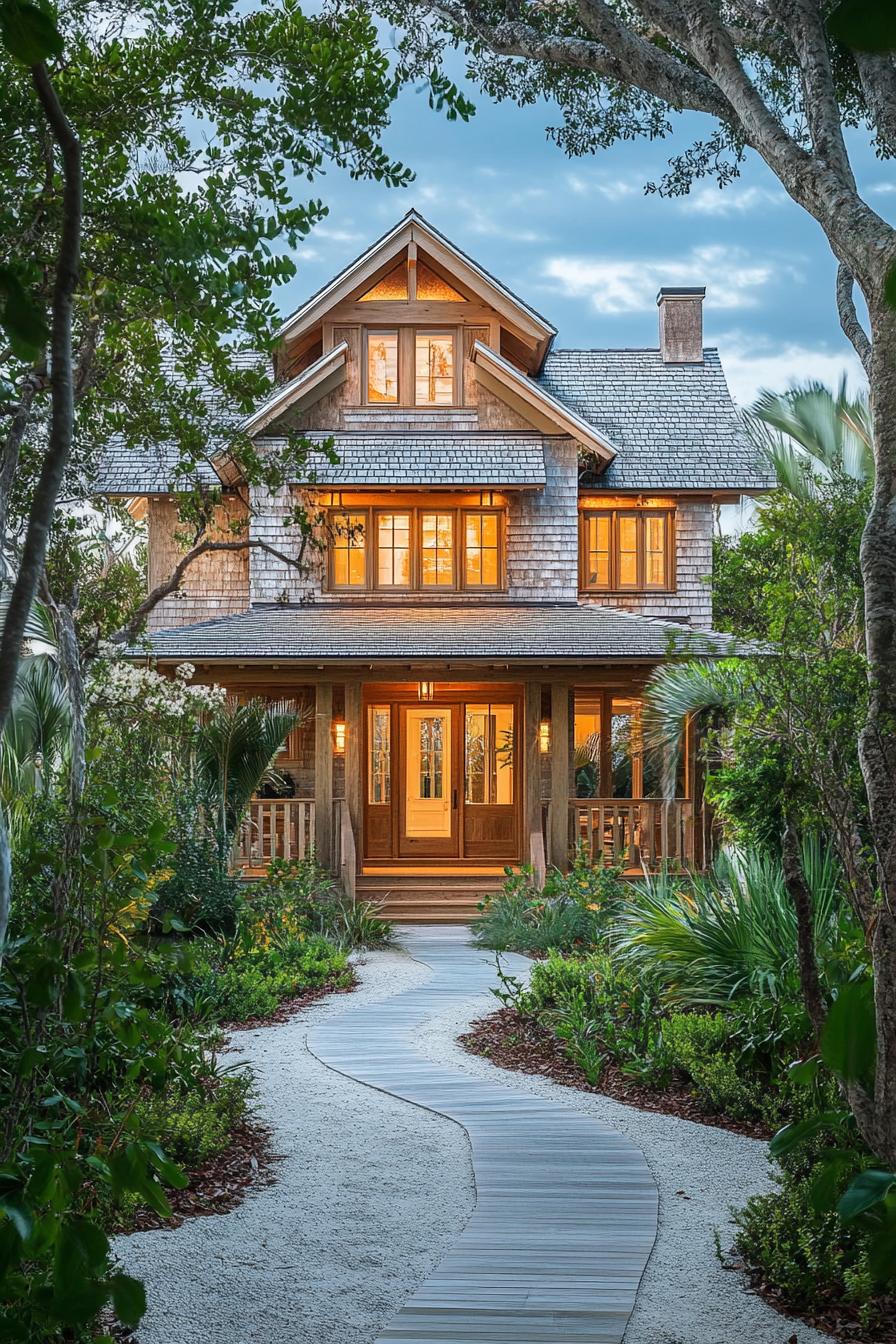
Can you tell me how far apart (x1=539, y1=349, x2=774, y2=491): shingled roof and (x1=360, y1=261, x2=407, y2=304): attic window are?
10.4 feet

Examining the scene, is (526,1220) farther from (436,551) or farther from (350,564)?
(350,564)

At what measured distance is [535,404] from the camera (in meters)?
17.9

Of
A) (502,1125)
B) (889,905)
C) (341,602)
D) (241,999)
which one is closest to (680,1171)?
(502,1125)

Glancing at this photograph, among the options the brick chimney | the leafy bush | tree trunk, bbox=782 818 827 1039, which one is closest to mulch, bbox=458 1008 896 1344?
tree trunk, bbox=782 818 827 1039

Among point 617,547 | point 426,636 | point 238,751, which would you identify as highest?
point 617,547

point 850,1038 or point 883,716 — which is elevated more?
point 883,716

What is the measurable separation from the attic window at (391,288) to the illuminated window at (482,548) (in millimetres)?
3384

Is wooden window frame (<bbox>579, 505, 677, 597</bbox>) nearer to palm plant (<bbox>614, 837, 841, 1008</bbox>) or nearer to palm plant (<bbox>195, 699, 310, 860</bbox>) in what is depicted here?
palm plant (<bbox>195, 699, 310, 860</bbox>)

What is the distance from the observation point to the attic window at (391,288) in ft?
59.5

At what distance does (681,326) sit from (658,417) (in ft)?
8.18

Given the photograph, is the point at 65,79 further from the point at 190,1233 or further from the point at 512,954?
the point at 512,954

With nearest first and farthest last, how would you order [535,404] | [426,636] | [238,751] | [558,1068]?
[558,1068], [238,751], [426,636], [535,404]

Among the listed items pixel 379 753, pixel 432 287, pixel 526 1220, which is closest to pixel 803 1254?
pixel 526 1220

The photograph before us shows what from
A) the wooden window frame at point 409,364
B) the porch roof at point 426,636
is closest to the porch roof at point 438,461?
the wooden window frame at point 409,364
